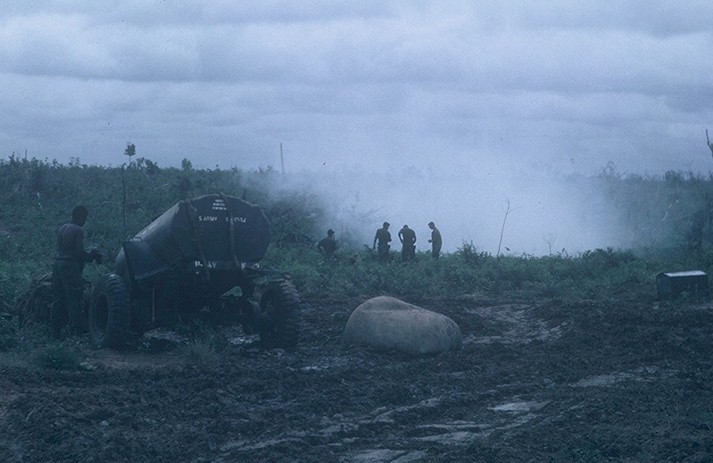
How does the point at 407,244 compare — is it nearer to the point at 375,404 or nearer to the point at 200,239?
the point at 200,239

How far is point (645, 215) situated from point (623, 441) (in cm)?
3284

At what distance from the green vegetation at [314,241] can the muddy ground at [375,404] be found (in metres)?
1.47

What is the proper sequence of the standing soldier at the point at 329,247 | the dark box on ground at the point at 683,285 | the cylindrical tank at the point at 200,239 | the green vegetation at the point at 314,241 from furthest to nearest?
the standing soldier at the point at 329,247 < the green vegetation at the point at 314,241 < the dark box on ground at the point at 683,285 < the cylindrical tank at the point at 200,239

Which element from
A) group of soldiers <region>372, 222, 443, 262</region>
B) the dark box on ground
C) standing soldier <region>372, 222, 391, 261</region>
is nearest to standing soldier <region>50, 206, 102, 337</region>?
the dark box on ground

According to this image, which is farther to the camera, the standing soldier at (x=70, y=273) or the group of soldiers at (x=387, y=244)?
the group of soldiers at (x=387, y=244)

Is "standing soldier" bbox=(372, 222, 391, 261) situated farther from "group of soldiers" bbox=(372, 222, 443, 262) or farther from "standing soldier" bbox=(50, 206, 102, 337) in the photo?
"standing soldier" bbox=(50, 206, 102, 337)

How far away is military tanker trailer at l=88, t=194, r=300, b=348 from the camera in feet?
41.6

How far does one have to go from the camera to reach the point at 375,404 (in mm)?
9844

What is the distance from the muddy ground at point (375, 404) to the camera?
7.82m

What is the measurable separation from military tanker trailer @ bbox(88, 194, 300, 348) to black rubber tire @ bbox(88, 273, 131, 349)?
1cm

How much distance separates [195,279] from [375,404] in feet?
13.3

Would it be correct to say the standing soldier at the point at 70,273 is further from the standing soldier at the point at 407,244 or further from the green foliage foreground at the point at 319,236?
the standing soldier at the point at 407,244

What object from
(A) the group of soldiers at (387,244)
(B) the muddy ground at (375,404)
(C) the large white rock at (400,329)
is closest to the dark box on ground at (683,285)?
(B) the muddy ground at (375,404)

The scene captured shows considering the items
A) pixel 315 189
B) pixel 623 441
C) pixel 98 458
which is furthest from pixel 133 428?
pixel 315 189
